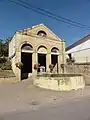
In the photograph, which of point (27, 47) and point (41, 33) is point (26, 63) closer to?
point (27, 47)

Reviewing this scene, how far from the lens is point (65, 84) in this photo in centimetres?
1780

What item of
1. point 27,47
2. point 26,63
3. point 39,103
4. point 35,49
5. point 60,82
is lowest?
point 39,103

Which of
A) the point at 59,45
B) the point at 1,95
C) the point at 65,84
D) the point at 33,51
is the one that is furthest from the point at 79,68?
the point at 1,95

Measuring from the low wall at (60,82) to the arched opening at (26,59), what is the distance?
28.2 feet

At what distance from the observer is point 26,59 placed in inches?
1175

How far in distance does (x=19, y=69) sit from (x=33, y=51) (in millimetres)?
3312

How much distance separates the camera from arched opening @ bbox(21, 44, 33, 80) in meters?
26.8

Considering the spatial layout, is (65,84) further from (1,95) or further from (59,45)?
(59,45)

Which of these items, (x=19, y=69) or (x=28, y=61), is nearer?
(x=19, y=69)

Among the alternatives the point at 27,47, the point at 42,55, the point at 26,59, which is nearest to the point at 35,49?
the point at 27,47

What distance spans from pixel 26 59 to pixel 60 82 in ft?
42.2

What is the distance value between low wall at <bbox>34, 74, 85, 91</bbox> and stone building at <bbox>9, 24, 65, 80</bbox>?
24.2 ft

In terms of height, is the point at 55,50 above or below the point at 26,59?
above

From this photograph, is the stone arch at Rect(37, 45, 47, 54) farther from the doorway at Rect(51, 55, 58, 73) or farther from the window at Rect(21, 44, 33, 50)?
the doorway at Rect(51, 55, 58, 73)
